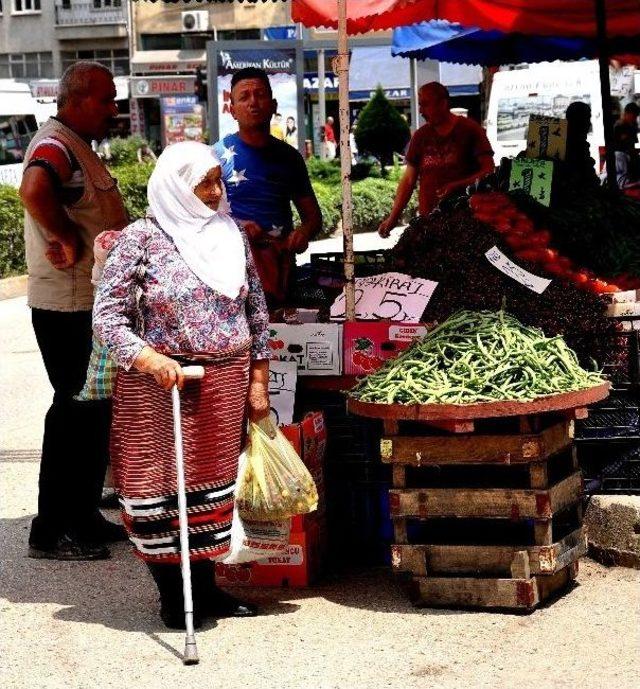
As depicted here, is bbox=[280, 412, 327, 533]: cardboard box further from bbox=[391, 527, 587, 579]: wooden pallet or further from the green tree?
the green tree

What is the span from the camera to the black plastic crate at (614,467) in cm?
584

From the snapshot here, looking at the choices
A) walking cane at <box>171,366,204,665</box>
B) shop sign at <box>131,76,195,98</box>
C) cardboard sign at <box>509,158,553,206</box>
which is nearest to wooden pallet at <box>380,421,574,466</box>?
walking cane at <box>171,366,204,665</box>

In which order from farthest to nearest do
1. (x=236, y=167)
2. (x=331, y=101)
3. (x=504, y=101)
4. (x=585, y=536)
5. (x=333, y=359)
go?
(x=331, y=101) → (x=504, y=101) → (x=236, y=167) → (x=333, y=359) → (x=585, y=536)

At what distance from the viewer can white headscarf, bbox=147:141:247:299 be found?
4910 mm

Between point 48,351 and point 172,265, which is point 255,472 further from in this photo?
point 48,351

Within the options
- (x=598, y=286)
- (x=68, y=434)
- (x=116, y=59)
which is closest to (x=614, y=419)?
(x=598, y=286)

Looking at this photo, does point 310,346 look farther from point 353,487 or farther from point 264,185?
point 264,185

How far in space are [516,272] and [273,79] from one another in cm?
1570

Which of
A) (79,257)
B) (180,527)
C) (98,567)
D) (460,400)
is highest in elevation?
(79,257)

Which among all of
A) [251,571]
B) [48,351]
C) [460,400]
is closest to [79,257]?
[48,351]

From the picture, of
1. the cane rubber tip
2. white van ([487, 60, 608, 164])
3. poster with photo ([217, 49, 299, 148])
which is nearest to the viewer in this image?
the cane rubber tip

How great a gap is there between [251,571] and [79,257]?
151cm

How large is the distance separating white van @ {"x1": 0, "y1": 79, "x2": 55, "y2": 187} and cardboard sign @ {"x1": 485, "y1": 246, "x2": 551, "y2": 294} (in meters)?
27.5

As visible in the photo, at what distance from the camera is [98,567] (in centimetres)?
604
